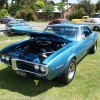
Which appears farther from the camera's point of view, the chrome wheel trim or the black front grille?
the chrome wheel trim

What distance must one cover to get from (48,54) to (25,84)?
969 millimetres

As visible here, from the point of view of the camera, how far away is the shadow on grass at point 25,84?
4160 mm

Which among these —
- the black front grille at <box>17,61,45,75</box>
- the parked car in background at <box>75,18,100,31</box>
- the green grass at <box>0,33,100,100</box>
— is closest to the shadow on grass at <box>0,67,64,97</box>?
the green grass at <box>0,33,100,100</box>

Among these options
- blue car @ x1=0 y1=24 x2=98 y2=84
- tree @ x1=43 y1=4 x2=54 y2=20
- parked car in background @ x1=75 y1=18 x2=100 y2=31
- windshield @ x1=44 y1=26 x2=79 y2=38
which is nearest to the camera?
blue car @ x1=0 y1=24 x2=98 y2=84

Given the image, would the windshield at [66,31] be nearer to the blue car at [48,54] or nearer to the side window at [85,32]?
the blue car at [48,54]

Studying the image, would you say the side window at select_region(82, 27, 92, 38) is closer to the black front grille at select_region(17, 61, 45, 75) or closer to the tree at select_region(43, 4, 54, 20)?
the black front grille at select_region(17, 61, 45, 75)

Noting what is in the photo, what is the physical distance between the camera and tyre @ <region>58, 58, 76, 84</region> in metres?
4.25

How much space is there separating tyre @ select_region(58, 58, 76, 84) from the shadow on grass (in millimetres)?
205

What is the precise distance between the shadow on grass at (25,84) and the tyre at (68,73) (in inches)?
8.1

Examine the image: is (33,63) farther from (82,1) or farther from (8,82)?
(82,1)

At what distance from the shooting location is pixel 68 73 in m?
4.44

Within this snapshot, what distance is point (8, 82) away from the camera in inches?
182

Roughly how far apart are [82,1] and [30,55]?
40.6 metres

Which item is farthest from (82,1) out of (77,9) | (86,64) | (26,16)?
(86,64)
